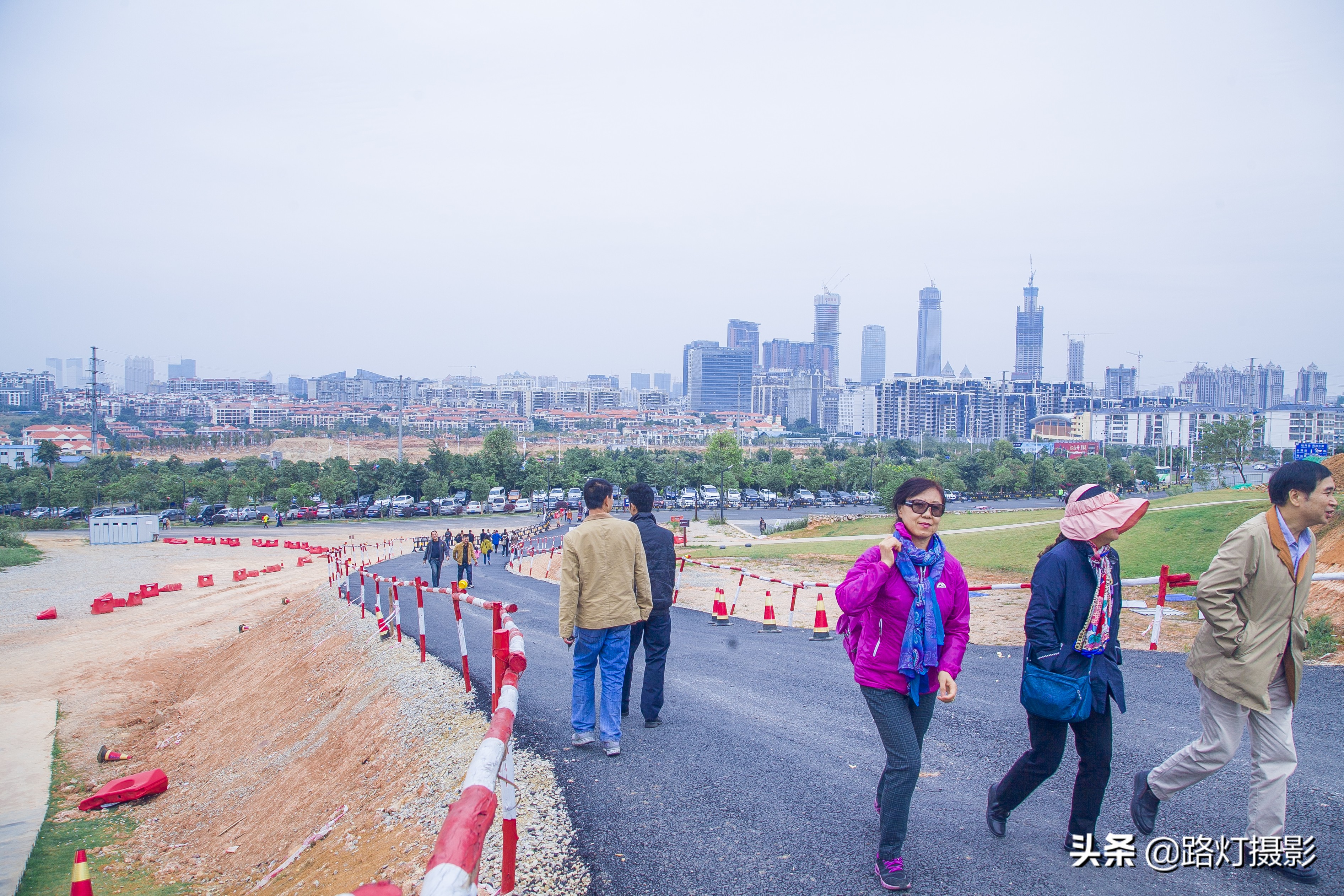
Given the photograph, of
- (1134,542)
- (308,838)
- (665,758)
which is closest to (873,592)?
(665,758)

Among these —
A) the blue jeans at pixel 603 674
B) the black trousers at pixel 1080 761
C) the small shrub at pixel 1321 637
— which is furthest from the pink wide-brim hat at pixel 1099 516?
the small shrub at pixel 1321 637

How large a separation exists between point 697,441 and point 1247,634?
564ft

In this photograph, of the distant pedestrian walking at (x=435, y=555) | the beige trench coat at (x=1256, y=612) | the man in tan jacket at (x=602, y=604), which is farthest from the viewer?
the distant pedestrian walking at (x=435, y=555)

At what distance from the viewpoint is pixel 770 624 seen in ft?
40.3

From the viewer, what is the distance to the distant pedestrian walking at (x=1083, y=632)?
3.43m

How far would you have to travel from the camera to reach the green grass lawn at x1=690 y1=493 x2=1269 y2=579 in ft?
54.7

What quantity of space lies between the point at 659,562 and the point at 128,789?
24.8 feet

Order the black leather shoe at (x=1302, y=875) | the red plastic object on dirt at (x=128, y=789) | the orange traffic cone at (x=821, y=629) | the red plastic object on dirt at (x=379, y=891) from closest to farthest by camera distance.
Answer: the red plastic object on dirt at (x=379, y=891), the black leather shoe at (x=1302, y=875), the red plastic object on dirt at (x=128, y=789), the orange traffic cone at (x=821, y=629)

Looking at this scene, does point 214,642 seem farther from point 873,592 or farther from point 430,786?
point 873,592

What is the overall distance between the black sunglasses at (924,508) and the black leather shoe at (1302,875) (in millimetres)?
2338

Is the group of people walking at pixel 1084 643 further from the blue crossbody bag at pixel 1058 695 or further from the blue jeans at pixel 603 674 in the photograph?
the blue jeans at pixel 603 674

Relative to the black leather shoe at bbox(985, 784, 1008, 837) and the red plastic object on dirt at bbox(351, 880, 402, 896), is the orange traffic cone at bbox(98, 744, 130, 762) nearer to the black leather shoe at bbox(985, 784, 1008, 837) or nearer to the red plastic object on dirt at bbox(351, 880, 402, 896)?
the red plastic object on dirt at bbox(351, 880, 402, 896)

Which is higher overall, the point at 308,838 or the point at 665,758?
the point at 665,758

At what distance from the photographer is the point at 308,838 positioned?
5.66m
